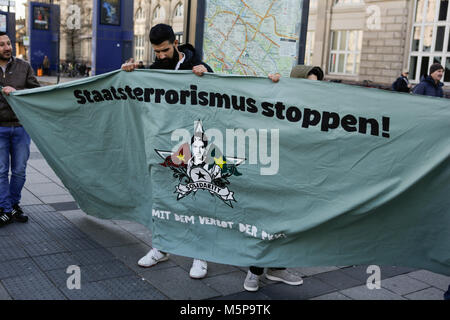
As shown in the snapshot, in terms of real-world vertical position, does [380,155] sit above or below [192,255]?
above

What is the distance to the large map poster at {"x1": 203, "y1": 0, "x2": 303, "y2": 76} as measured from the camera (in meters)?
5.64

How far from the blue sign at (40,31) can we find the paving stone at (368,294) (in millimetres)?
37229

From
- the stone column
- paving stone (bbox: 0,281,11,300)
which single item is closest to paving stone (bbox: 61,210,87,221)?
paving stone (bbox: 0,281,11,300)

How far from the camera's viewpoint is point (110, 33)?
26.6 meters

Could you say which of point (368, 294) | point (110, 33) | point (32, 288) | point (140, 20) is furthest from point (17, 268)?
point (140, 20)

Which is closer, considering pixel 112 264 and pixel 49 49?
pixel 112 264

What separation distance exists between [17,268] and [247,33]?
3.54m

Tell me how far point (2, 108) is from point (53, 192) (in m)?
1.78

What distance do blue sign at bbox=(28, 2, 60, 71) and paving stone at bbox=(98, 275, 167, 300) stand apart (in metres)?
36.6

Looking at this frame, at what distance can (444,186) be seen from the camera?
3441 mm

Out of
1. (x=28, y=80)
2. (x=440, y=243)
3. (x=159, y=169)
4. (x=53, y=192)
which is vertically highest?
(x=28, y=80)

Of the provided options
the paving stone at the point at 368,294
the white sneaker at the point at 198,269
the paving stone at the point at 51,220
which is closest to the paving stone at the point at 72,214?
the paving stone at the point at 51,220
